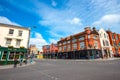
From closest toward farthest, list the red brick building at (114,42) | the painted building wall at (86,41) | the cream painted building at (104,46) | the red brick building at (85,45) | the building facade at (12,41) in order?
the building facade at (12,41), the red brick building at (85,45), the painted building wall at (86,41), the cream painted building at (104,46), the red brick building at (114,42)

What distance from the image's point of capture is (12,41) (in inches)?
954

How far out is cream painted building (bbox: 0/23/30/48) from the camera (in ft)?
76.8

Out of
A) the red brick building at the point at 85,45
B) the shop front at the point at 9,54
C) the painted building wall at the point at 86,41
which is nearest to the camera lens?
the shop front at the point at 9,54

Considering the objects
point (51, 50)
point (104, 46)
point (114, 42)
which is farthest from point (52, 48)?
point (114, 42)

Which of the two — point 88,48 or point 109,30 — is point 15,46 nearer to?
point 88,48

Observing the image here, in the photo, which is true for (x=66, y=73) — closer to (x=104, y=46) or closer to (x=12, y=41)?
(x=12, y=41)

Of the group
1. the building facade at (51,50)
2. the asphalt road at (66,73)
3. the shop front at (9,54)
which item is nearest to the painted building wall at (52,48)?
the building facade at (51,50)

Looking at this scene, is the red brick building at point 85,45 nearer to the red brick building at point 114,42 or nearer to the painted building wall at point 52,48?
the red brick building at point 114,42

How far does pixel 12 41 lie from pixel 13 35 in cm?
167

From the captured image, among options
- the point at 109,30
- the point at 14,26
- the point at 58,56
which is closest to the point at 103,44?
the point at 109,30

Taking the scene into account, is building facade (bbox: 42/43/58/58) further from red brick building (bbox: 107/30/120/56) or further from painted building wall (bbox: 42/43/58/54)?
red brick building (bbox: 107/30/120/56)

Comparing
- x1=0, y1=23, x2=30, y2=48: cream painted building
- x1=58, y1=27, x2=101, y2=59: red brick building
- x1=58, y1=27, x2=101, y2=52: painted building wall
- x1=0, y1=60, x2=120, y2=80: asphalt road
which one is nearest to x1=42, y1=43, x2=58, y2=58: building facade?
x1=58, y1=27, x2=101, y2=59: red brick building

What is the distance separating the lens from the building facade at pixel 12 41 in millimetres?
22933

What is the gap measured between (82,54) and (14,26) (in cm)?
2810
